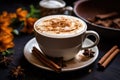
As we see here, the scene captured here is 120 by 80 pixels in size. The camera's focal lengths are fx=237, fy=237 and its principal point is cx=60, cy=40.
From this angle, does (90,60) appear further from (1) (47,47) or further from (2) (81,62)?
(1) (47,47)

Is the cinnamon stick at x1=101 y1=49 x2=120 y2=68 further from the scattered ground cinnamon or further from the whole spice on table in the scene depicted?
the whole spice on table

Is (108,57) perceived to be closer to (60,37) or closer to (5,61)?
(60,37)

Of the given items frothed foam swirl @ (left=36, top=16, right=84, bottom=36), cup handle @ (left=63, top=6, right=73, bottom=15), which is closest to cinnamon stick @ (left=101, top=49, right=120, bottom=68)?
frothed foam swirl @ (left=36, top=16, right=84, bottom=36)

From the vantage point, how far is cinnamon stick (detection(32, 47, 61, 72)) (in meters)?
0.60

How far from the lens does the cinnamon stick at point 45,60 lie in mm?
Answer: 599

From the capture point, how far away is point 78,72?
0.64m

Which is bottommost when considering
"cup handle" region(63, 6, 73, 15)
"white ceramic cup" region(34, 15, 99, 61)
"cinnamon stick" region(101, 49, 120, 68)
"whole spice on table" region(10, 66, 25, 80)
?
"cinnamon stick" region(101, 49, 120, 68)

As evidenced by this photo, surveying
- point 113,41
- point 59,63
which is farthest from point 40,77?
point 113,41

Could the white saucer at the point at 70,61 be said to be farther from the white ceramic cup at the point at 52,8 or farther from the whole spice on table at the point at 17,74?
the white ceramic cup at the point at 52,8

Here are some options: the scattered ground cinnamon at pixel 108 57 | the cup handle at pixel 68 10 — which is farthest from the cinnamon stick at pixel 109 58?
the cup handle at pixel 68 10

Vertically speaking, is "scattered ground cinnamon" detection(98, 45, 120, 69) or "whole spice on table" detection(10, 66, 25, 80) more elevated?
"whole spice on table" detection(10, 66, 25, 80)

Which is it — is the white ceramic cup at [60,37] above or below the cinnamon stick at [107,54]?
above

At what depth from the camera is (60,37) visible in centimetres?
59

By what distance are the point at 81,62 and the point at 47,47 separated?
0.10m
